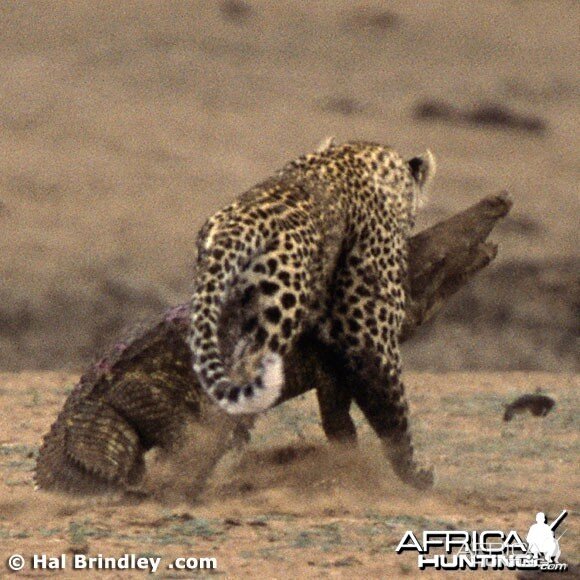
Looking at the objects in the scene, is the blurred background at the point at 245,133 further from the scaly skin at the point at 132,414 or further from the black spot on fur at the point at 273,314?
the black spot on fur at the point at 273,314

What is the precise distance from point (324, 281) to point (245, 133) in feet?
43.3

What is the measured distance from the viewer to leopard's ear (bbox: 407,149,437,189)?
1038cm

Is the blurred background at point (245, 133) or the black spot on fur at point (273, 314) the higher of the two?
the blurred background at point (245, 133)

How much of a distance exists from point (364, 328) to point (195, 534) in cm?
142

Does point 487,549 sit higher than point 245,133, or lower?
lower

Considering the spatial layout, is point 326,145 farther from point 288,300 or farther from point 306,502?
point 306,502

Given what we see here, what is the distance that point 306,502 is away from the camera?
30.2 feet

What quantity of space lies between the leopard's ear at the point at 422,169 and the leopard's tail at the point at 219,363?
1.90 meters

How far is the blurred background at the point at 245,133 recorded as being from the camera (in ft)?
52.7

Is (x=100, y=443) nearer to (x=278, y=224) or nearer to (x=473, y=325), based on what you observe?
(x=278, y=224)

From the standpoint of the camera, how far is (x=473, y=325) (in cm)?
1614

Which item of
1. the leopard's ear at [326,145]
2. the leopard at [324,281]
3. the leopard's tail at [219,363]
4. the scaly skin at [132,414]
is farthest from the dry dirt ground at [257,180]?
the leopard's ear at [326,145]

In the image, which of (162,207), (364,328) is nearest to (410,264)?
(364,328)

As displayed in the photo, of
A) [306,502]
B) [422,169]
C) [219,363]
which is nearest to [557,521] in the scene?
[306,502]
